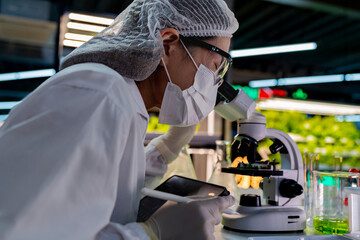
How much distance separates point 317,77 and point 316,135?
96.0 inches

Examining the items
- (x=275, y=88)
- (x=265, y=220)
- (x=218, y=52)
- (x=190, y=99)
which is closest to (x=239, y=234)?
(x=265, y=220)

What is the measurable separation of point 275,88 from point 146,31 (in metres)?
4.41

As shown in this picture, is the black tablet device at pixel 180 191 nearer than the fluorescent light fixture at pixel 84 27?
Yes

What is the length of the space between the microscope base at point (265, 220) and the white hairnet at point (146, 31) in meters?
0.61

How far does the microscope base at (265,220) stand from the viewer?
3.99 feet

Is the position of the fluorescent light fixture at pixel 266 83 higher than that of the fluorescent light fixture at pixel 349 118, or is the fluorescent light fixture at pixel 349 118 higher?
the fluorescent light fixture at pixel 266 83

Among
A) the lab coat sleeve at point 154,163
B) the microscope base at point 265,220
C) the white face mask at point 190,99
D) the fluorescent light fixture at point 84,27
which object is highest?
the fluorescent light fixture at point 84,27

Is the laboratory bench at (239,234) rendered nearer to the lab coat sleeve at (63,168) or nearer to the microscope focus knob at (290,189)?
the microscope focus knob at (290,189)

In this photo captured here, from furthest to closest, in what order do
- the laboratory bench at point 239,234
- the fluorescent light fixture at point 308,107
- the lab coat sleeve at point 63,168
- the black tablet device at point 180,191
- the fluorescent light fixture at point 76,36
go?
the fluorescent light fixture at point 308,107 → the fluorescent light fixture at point 76,36 → the laboratory bench at point 239,234 → the black tablet device at point 180,191 → the lab coat sleeve at point 63,168

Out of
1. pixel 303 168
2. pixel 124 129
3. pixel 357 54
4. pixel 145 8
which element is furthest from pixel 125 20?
pixel 357 54

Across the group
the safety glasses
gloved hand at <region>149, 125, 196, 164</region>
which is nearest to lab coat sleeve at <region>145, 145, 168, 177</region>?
gloved hand at <region>149, 125, 196, 164</region>

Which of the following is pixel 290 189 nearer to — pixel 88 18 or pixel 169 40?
pixel 169 40

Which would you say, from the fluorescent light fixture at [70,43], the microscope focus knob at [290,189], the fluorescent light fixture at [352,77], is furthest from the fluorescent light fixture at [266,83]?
the microscope focus knob at [290,189]

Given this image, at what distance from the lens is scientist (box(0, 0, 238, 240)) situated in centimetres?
71
